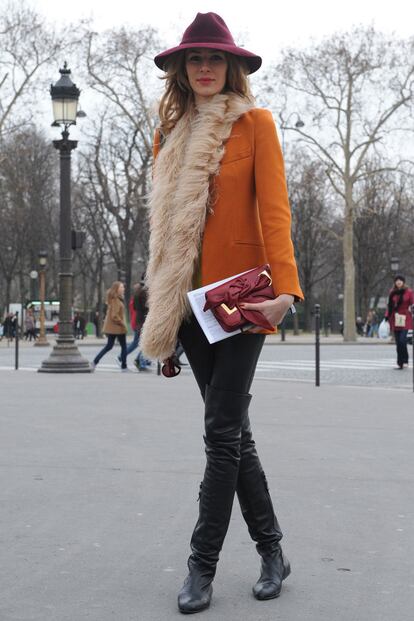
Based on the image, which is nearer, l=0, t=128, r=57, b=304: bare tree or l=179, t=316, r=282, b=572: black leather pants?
l=179, t=316, r=282, b=572: black leather pants

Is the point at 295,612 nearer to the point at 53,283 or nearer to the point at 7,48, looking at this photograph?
the point at 7,48

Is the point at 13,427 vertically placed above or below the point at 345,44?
below

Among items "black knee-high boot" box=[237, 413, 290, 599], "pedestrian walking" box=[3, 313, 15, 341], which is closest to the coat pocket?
"black knee-high boot" box=[237, 413, 290, 599]

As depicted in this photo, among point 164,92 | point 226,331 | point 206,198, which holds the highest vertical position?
point 164,92

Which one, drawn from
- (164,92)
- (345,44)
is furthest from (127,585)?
(345,44)

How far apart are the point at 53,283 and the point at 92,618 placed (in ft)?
194

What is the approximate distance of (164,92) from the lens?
3.76 metres

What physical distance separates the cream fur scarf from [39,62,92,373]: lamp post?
11945 mm

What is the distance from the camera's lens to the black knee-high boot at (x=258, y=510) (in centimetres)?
355

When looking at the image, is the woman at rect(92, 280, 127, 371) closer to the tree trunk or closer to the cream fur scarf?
the cream fur scarf

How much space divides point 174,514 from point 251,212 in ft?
6.24

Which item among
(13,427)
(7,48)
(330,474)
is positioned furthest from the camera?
(7,48)

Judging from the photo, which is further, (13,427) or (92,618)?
(13,427)

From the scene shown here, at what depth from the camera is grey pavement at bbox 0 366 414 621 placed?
339cm
